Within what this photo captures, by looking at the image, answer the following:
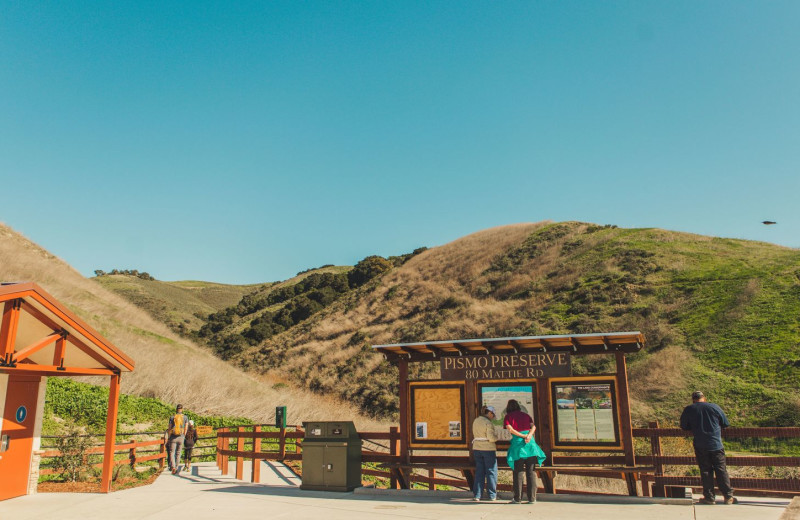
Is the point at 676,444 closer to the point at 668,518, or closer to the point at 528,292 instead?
the point at 668,518

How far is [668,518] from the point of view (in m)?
7.66

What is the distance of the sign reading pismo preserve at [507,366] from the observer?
34.2 feet

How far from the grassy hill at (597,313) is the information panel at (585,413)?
60.7ft

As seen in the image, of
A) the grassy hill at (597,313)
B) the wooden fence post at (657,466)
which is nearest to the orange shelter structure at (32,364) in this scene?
the wooden fence post at (657,466)

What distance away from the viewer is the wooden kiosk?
9.97 m

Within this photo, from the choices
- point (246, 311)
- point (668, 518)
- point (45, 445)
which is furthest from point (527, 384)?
point (246, 311)

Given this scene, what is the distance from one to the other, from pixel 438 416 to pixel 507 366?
5.69 feet

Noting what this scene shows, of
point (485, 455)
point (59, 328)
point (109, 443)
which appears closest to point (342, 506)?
point (485, 455)

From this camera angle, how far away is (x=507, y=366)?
35.4ft

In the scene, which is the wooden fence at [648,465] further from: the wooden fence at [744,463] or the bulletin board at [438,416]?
the bulletin board at [438,416]

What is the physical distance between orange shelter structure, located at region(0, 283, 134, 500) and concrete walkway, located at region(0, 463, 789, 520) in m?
0.67

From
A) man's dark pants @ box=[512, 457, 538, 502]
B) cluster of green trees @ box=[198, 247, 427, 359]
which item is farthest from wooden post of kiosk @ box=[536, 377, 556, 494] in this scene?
cluster of green trees @ box=[198, 247, 427, 359]

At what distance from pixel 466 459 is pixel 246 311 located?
75930 mm

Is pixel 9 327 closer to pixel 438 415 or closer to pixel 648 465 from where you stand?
pixel 438 415
